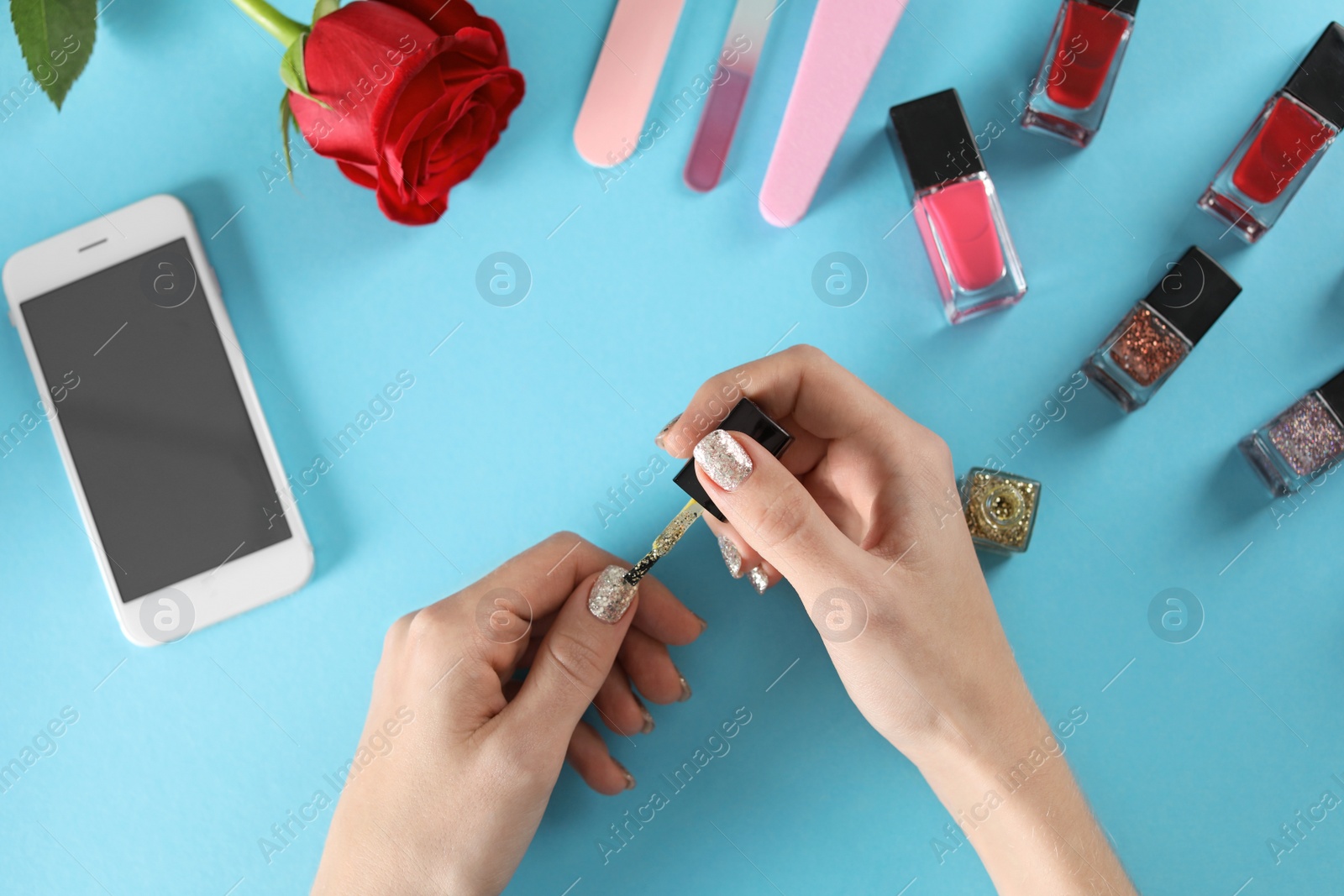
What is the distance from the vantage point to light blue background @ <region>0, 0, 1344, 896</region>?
845 millimetres

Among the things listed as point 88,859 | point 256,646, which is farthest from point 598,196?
point 88,859

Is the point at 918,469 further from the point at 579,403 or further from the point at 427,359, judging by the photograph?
the point at 427,359

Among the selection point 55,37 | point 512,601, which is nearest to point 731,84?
point 512,601

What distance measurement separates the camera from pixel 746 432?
2.09ft

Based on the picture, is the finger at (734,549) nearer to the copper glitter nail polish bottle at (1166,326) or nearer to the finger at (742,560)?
the finger at (742,560)

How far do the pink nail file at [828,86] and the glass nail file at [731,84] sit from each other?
0.06 metres

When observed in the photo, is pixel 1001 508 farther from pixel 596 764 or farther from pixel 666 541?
pixel 596 764

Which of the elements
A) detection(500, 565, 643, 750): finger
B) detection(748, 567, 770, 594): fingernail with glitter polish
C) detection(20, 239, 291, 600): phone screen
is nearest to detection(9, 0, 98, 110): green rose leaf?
detection(20, 239, 291, 600): phone screen

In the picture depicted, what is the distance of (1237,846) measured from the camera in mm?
835

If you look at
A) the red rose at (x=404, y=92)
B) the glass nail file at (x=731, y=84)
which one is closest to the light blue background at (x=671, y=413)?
the glass nail file at (x=731, y=84)

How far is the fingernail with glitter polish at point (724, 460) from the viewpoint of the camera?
604 mm

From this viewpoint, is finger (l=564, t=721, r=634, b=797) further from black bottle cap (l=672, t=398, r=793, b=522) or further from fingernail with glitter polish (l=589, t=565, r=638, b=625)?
black bottle cap (l=672, t=398, r=793, b=522)

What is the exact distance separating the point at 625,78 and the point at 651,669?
2.04ft

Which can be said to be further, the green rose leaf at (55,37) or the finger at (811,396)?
the green rose leaf at (55,37)
